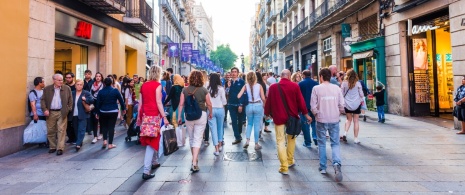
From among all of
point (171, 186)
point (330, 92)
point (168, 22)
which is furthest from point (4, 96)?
point (168, 22)

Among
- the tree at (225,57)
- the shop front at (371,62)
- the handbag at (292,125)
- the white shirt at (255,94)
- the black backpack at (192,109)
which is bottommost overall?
the handbag at (292,125)

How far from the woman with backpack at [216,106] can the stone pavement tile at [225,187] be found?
190 cm

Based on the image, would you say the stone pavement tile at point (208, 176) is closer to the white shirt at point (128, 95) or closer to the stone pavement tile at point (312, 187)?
the stone pavement tile at point (312, 187)

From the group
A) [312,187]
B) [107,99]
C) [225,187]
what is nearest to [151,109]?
[225,187]

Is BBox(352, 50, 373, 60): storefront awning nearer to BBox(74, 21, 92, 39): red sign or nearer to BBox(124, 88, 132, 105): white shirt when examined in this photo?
BBox(124, 88, 132, 105): white shirt

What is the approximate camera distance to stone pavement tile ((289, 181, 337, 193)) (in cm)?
442

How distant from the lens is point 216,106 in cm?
691

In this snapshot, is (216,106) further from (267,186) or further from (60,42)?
(60,42)

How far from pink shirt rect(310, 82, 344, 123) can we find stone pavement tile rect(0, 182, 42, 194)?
186 inches

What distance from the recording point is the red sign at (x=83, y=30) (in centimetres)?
1073

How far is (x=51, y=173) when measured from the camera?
5.48 meters

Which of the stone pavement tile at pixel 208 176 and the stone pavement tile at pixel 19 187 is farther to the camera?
the stone pavement tile at pixel 208 176

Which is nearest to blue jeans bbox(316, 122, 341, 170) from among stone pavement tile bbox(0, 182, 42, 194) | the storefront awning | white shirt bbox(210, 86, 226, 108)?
white shirt bbox(210, 86, 226, 108)

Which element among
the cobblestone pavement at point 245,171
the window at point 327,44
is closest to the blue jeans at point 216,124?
the cobblestone pavement at point 245,171
